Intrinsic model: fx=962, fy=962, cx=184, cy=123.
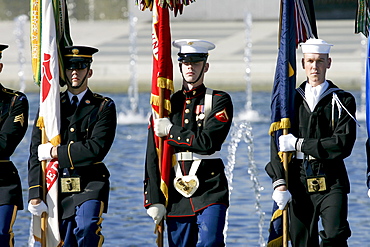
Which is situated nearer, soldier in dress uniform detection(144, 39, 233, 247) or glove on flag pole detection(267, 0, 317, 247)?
soldier in dress uniform detection(144, 39, 233, 247)

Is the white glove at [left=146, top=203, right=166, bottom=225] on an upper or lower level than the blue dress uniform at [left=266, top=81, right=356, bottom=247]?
lower

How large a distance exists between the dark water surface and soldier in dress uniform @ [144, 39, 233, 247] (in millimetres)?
2820

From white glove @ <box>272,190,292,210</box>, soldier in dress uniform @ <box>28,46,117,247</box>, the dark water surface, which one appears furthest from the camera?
the dark water surface

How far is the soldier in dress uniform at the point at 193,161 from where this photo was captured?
687 centimetres

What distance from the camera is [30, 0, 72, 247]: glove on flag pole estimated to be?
7.00 metres

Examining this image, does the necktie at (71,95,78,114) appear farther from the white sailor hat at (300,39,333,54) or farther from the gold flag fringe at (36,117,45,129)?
the white sailor hat at (300,39,333,54)

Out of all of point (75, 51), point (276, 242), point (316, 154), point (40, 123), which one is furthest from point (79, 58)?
point (276, 242)

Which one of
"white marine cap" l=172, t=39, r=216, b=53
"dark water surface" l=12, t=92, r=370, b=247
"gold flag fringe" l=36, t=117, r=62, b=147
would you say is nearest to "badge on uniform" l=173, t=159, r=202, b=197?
"white marine cap" l=172, t=39, r=216, b=53

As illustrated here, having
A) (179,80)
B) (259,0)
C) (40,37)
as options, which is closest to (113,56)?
(179,80)

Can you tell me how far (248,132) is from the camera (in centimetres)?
1598

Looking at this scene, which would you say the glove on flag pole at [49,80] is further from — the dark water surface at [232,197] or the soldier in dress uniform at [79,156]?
the dark water surface at [232,197]

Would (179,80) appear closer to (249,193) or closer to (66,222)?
(249,193)

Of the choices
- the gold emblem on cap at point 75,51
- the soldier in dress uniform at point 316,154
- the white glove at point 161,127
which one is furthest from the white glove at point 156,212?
the gold emblem on cap at point 75,51

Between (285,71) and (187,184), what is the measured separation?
111cm
